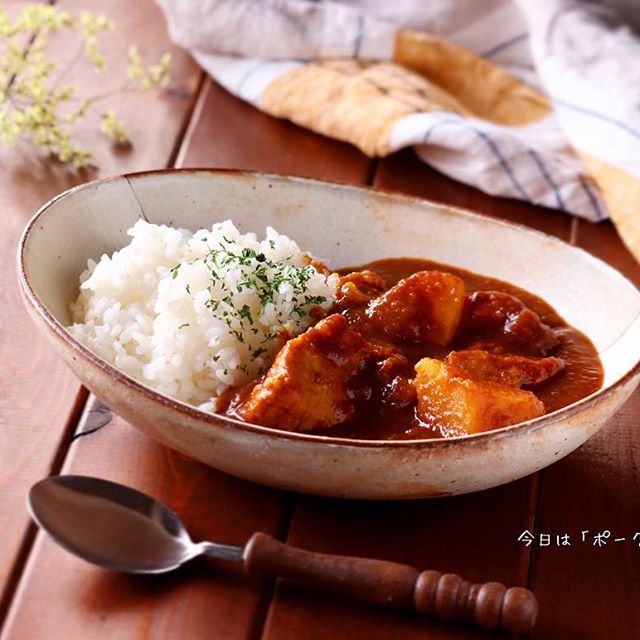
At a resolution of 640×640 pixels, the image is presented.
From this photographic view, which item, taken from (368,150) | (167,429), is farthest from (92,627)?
(368,150)

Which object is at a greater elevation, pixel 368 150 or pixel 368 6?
pixel 368 6

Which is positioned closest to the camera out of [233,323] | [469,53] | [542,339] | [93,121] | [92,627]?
[92,627]

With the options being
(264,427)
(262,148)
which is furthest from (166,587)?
(262,148)

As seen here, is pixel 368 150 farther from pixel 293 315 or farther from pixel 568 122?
pixel 293 315

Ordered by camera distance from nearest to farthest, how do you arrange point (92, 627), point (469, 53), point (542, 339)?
point (92, 627) < point (542, 339) < point (469, 53)

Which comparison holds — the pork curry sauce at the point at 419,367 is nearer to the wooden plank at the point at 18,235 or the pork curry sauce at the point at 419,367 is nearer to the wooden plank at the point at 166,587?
the wooden plank at the point at 166,587

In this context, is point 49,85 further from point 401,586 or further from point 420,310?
point 401,586

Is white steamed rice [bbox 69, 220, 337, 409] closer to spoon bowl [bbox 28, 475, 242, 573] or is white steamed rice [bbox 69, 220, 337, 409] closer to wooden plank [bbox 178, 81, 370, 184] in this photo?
spoon bowl [bbox 28, 475, 242, 573]
